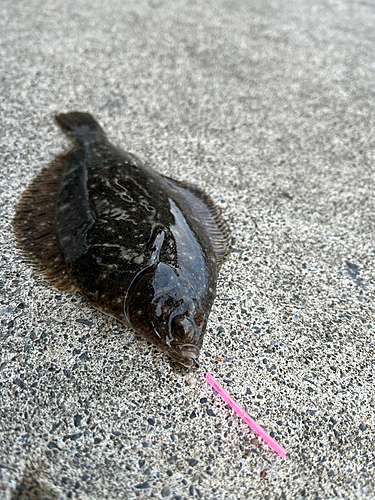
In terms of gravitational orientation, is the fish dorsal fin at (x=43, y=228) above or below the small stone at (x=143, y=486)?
above

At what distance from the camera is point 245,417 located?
2066mm

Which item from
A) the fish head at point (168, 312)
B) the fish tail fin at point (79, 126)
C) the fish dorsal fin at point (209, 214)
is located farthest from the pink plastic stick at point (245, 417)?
the fish tail fin at point (79, 126)

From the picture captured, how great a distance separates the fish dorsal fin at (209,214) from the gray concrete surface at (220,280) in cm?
11

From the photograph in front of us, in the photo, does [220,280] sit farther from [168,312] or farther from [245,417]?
[245,417]

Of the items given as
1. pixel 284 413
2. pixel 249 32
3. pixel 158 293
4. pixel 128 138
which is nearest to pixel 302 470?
pixel 284 413

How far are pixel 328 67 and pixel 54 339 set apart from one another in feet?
14.9

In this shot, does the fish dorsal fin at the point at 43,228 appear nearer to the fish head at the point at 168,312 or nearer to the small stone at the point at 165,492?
the fish head at the point at 168,312

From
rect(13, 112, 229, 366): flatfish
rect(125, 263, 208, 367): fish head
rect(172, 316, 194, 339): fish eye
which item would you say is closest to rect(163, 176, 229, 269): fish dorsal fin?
rect(13, 112, 229, 366): flatfish

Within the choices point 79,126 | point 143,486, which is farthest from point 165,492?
point 79,126

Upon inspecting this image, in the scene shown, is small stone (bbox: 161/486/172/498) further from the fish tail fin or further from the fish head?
the fish tail fin

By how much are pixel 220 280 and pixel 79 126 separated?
6.36ft

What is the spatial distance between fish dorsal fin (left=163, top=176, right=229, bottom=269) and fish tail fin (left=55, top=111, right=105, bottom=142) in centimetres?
81

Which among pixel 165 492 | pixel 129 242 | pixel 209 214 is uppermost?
pixel 129 242

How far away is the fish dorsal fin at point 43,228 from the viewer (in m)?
2.47
